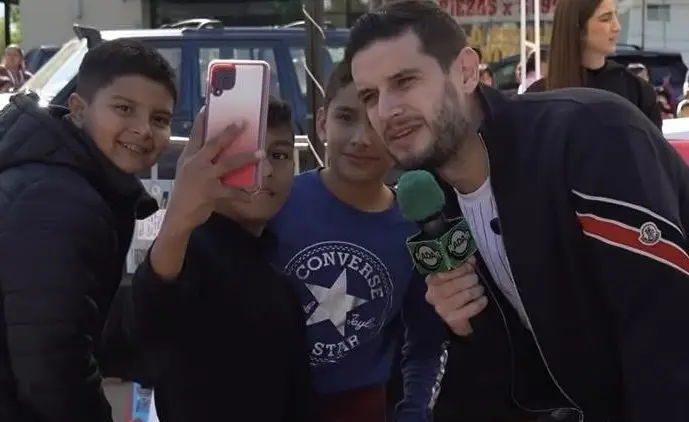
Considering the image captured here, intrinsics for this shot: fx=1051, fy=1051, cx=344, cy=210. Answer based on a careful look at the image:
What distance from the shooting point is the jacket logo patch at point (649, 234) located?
1.93 m

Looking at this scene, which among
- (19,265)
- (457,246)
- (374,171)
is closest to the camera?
(457,246)

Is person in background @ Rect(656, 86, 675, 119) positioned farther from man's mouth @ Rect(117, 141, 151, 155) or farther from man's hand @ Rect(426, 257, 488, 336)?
man's hand @ Rect(426, 257, 488, 336)

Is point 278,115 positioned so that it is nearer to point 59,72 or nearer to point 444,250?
point 444,250

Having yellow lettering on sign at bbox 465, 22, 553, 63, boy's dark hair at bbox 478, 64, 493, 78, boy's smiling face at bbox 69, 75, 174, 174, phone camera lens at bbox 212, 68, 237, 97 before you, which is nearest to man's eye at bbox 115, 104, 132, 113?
boy's smiling face at bbox 69, 75, 174, 174

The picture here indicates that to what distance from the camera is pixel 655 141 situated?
6.63 feet

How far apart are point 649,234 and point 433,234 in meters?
0.44

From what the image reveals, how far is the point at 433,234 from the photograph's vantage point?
7.06 ft

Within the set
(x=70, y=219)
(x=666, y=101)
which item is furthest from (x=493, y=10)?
(x=70, y=219)

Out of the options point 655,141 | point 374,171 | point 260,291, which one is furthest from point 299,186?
point 655,141

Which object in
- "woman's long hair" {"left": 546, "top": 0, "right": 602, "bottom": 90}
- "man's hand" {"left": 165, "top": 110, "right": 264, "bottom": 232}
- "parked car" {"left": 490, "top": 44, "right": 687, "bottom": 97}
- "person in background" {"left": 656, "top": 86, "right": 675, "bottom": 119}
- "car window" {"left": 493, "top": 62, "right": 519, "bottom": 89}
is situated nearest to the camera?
"man's hand" {"left": 165, "top": 110, "right": 264, "bottom": 232}

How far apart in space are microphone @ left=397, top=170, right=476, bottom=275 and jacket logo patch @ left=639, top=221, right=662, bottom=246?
0.37 meters

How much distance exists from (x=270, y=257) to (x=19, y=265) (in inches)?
23.8

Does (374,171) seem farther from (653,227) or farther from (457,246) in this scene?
(653,227)

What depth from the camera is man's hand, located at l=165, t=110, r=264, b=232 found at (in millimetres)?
2092
